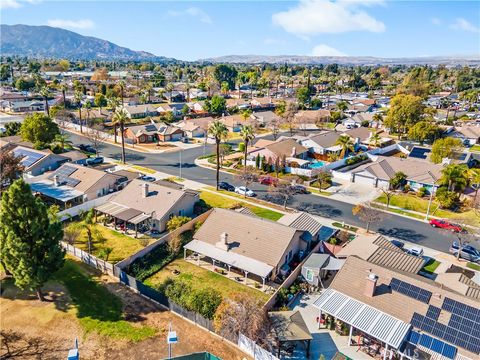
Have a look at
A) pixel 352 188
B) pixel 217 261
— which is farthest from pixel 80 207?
→ pixel 352 188

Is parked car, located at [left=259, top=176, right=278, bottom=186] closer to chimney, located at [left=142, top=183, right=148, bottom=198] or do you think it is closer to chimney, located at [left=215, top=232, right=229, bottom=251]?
chimney, located at [left=142, top=183, right=148, bottom=198]

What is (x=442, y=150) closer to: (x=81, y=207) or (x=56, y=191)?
(x=81, y=207)

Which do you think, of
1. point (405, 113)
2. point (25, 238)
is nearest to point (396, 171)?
point (405, 113)

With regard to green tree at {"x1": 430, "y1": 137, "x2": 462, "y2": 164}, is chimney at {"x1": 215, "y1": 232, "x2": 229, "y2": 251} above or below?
below

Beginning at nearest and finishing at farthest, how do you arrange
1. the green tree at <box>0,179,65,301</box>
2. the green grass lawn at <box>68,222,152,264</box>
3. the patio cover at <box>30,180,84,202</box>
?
the green tree at <box>0,179,65,301</box> → the green grass lawn at <box>68,222,152,264</box> → the patio cover at <box>30,180,84,202</box>

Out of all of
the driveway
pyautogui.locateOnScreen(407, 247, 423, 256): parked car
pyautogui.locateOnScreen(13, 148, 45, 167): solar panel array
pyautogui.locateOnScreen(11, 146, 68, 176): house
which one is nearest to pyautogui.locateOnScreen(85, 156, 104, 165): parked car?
pyautogui.locateOnScreen(11, 146, 68, 176): house

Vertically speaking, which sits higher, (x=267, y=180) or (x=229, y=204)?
(x=267, y=180)
